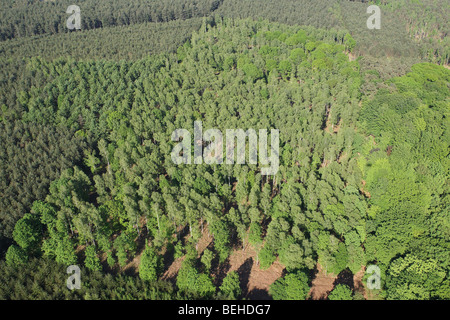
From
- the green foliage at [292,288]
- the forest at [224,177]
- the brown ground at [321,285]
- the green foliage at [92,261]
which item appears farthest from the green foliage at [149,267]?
the brown ground at [321,285]

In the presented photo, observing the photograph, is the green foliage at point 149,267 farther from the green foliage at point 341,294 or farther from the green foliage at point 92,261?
the green foliage at point 341,294

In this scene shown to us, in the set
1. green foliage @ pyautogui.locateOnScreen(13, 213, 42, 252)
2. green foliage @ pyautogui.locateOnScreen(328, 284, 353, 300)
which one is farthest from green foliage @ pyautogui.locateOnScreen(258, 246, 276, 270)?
green foliage @ pyautogui.locateOnScreen(13, 213, 42, 252)

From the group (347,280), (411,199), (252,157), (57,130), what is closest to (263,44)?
(252,157)

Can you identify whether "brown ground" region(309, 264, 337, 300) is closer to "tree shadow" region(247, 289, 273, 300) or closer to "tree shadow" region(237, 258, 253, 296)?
"tree shadow" region(247, 289, 273, 300)

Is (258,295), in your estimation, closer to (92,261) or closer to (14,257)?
(92,261)

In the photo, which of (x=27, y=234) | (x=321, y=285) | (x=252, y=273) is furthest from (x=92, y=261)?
(x=321, y=285)

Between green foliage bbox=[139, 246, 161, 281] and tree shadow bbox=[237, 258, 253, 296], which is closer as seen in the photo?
green foliage bbox=[139, 246, 161, 281]

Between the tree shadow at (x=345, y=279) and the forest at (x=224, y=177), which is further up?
the forest at (x=224, y=177)
